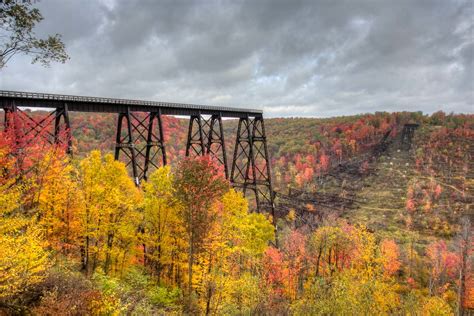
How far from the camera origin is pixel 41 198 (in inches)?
546

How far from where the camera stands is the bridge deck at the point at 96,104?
1585 cm

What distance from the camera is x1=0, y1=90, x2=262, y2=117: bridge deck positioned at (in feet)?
52.0

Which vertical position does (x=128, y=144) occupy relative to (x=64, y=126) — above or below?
below

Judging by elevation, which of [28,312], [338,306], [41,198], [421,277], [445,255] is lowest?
[421,277]

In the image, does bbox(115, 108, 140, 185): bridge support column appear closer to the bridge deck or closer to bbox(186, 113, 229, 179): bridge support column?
the bridge deck

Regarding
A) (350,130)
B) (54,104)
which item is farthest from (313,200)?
(54,104)

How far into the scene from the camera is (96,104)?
63.2ft

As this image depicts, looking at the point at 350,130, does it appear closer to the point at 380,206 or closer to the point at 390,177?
the point at 390,177

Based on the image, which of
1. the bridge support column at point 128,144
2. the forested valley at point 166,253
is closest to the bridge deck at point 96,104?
the bridge support column at point 128,144

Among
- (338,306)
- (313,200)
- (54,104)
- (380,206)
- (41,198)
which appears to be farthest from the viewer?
(313,200)

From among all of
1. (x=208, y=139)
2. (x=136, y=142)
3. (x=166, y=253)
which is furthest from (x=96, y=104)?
(x=166, y=253)

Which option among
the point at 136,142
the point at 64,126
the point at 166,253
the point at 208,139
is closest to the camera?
the point at 64,126

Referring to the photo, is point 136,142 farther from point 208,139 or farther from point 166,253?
point 166,253

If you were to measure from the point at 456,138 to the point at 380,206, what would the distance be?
231 ft
